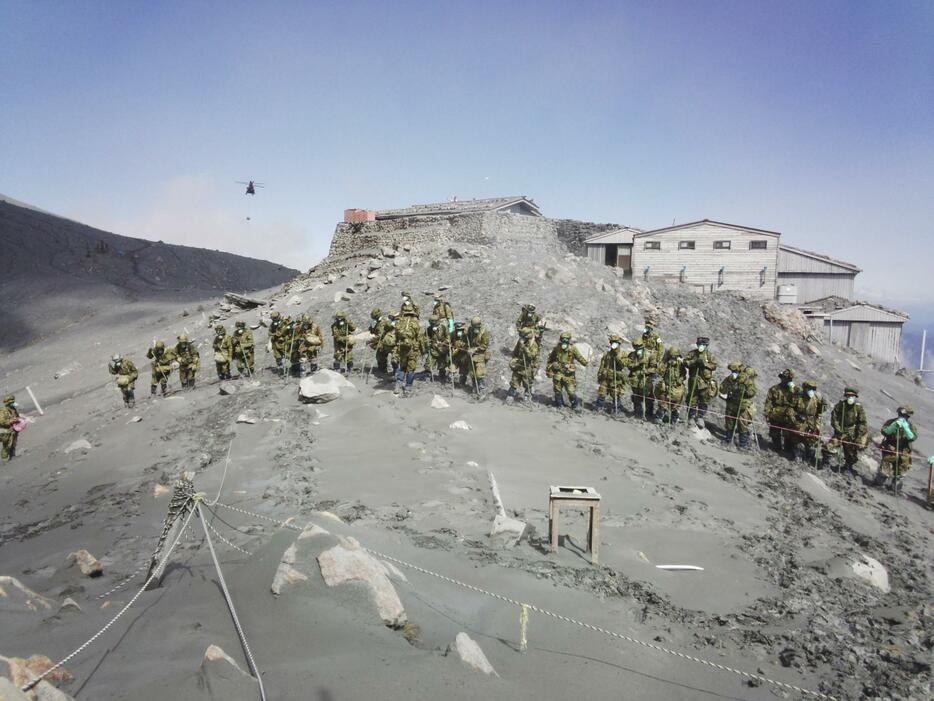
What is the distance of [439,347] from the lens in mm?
14258

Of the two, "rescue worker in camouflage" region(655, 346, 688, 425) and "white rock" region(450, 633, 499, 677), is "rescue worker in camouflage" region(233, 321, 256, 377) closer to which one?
"rescue worker in camouflage" region(655, 346, 688, 425)

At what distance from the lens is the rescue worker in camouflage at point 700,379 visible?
40.9 ft

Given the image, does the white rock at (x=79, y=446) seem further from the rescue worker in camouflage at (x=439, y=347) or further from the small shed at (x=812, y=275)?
the small shed at (x=812, y=275)

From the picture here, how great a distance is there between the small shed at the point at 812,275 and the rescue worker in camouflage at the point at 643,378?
21.5m

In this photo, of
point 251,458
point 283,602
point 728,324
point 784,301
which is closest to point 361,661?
point 283,602

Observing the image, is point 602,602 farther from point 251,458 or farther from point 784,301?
point 784,301

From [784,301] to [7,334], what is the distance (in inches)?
1694

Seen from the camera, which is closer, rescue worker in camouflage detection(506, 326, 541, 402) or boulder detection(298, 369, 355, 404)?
boulder detection(298, 369, 355, 404)

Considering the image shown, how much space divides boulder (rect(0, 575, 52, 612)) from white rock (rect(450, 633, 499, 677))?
356 centimetres

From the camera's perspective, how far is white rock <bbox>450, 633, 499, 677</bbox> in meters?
4.16

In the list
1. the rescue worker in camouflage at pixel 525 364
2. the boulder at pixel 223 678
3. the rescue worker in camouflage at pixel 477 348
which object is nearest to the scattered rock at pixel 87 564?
the boulder at pixel 223 678

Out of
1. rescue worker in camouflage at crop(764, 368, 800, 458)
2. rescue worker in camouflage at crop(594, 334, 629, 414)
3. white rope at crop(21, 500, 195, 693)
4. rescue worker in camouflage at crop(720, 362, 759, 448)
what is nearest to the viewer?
white rope at crop(21, 500, 195, 693)

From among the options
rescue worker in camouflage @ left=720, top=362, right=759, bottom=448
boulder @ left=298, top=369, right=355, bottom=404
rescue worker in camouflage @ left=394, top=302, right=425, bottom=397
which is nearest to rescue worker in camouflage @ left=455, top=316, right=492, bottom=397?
rescue worker in camouflage @ left=394, top=302, right=425, bottom=397

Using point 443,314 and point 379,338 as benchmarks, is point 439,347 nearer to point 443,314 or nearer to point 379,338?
point 443,314
